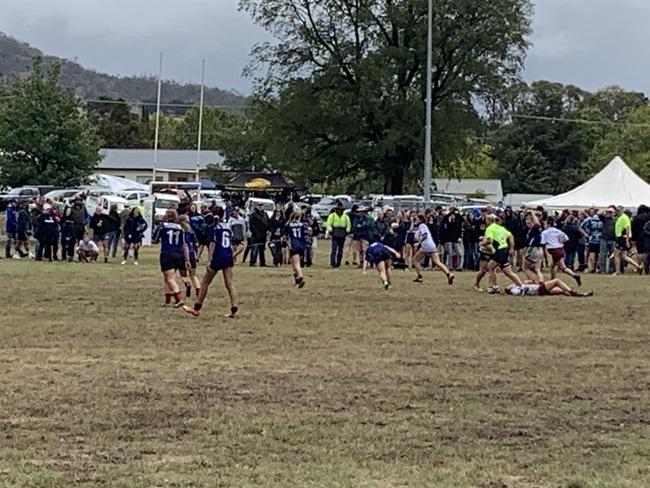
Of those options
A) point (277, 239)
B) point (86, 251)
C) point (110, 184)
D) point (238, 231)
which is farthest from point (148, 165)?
point (238, 231)

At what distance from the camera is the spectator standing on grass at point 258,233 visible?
32.8 m

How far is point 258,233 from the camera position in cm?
3272

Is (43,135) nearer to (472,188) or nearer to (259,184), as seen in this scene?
(259,184)

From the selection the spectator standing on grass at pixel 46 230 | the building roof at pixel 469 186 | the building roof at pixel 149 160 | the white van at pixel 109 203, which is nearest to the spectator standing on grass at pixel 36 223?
the spectator standing on grass at pixel 46 230

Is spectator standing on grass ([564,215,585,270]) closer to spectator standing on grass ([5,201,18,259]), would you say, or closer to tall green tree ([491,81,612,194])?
spectator standing on grass ([5,201,18,259])

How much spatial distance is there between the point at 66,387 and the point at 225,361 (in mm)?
2416

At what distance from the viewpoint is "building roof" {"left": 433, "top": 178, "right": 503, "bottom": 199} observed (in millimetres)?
97787

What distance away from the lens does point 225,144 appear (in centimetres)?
7419

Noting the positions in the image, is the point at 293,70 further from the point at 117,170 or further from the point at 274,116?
the point at 117,170

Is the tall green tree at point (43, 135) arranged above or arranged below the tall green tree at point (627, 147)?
below

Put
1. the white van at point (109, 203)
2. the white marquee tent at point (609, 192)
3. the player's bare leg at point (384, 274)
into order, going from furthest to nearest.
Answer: the white marquee tent at point (609, 192), the white van at point (109, 203), the player's bare leg at point (384, 274)

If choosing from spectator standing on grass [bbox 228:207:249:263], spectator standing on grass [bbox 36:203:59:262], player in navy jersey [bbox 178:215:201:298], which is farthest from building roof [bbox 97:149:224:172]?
player in navy jersey [bbox 178:215:201:298]

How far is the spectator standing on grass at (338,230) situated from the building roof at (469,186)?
61.6 m

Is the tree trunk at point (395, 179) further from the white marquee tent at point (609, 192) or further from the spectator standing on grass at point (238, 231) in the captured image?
the spectator standing on grass at point (238, 231)
